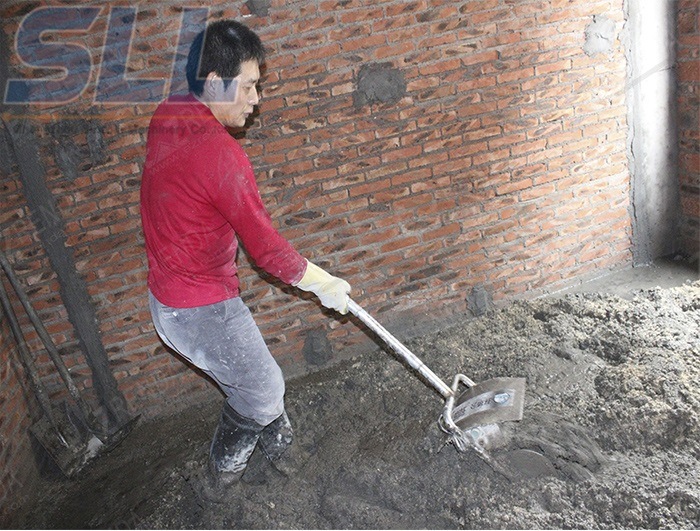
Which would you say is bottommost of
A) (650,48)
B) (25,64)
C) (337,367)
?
(337,367)

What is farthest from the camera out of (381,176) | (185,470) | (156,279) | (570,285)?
(570,285)

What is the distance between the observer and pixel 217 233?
8.61ft

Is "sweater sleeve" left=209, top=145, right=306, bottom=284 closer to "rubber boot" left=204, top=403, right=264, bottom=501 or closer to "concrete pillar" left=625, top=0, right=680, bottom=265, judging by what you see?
"rubber boot" left=204, top=403, right=264, bottom=501

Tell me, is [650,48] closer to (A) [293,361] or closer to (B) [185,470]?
(A) [293,361]

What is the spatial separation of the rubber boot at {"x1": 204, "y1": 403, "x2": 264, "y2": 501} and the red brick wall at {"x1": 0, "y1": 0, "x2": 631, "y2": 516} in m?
1.00

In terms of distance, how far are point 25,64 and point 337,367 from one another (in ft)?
7.92

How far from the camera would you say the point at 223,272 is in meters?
2.73

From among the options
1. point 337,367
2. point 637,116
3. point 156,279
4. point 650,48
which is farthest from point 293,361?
point 650,48

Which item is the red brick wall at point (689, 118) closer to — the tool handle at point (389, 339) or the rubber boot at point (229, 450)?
the tool handle at point (389, 339)

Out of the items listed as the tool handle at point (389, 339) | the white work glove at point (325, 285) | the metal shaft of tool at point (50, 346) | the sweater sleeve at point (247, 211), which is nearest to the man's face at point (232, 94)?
the sweater sleeve at point (247, 211)

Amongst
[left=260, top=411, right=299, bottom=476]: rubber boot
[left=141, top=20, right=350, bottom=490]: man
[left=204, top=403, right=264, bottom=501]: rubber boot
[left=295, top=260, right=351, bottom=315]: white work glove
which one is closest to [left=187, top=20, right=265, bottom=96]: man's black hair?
[left=141, top=20, right=350, bottom=490]: man

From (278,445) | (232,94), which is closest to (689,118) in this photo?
(232,94)

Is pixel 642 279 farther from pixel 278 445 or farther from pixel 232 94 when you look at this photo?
pixel 232 94

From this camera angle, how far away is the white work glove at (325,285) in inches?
109
